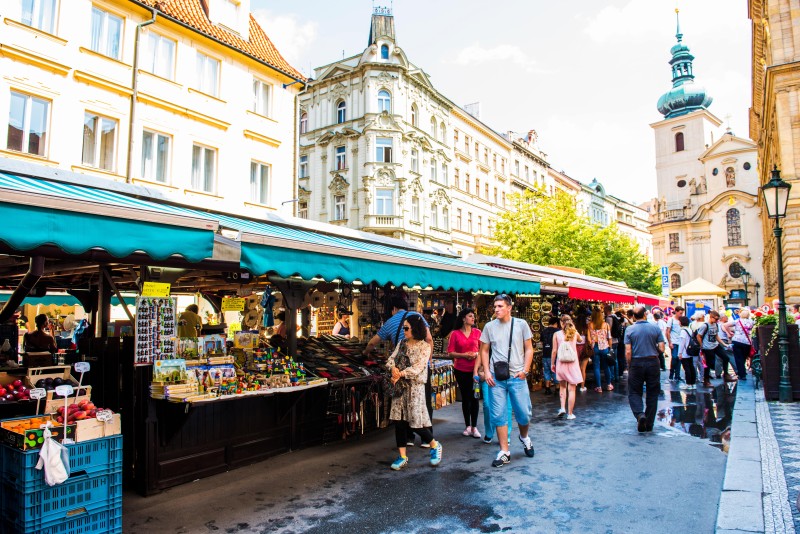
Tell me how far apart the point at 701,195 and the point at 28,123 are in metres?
68.1

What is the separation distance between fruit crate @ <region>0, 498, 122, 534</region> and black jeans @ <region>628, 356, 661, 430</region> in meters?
7.05

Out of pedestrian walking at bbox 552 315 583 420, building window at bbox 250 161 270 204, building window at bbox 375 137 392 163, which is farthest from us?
building window at bbox 375 137 392 163

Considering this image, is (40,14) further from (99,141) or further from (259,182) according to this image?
(259,182)

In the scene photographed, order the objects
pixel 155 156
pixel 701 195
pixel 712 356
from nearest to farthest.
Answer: pixel 712 356
pixel 155 156
pixel 701 195

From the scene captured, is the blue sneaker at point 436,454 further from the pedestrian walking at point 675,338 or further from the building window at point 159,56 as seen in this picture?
the building window at point 159,56

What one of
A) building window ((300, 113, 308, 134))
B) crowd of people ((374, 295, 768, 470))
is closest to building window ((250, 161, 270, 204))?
crowd of people ((374, 295, 768, 470))

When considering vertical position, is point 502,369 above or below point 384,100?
below

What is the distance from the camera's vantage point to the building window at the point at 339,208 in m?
37.7

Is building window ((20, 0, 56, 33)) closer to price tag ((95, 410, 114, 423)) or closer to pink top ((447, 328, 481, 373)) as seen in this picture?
pink top ((447, 328, 481, 373))

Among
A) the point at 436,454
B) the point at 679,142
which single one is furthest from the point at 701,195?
the point at 436,454

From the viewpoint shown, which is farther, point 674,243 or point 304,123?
point 674,243

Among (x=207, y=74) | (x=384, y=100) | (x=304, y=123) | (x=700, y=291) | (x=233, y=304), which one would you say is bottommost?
(x=233, y=304)

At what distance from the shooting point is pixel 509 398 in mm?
6992

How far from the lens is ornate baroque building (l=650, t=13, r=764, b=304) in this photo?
58.4 meters
